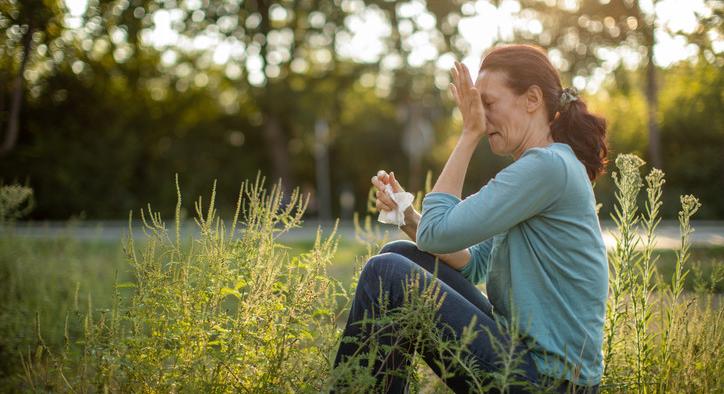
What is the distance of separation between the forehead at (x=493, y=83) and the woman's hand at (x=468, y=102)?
0.09 metres

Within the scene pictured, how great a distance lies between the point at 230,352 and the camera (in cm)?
261

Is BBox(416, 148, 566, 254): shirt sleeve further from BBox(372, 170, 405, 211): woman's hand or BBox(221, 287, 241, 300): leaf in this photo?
BBox(221, 287, 241, 300): leaf

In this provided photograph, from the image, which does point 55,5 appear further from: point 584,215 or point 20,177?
point 20,177

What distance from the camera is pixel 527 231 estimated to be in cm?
248

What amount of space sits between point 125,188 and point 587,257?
20.0 meters

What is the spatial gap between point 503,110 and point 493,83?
0.11 meters

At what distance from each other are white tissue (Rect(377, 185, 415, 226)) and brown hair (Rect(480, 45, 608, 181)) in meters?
0.60

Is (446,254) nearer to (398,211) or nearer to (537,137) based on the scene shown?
(398,211)

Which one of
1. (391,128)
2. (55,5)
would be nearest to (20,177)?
(55,5)

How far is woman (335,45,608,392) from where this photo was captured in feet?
7.78

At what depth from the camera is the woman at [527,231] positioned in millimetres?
2371

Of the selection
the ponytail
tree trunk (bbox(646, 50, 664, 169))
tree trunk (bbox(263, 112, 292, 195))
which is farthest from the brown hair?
tree trunk (bbox(263, 112, 292, 195))

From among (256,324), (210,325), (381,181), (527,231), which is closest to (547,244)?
(527,231)

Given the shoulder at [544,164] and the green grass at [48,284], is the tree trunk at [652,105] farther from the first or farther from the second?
the shoulder at [544,164]
